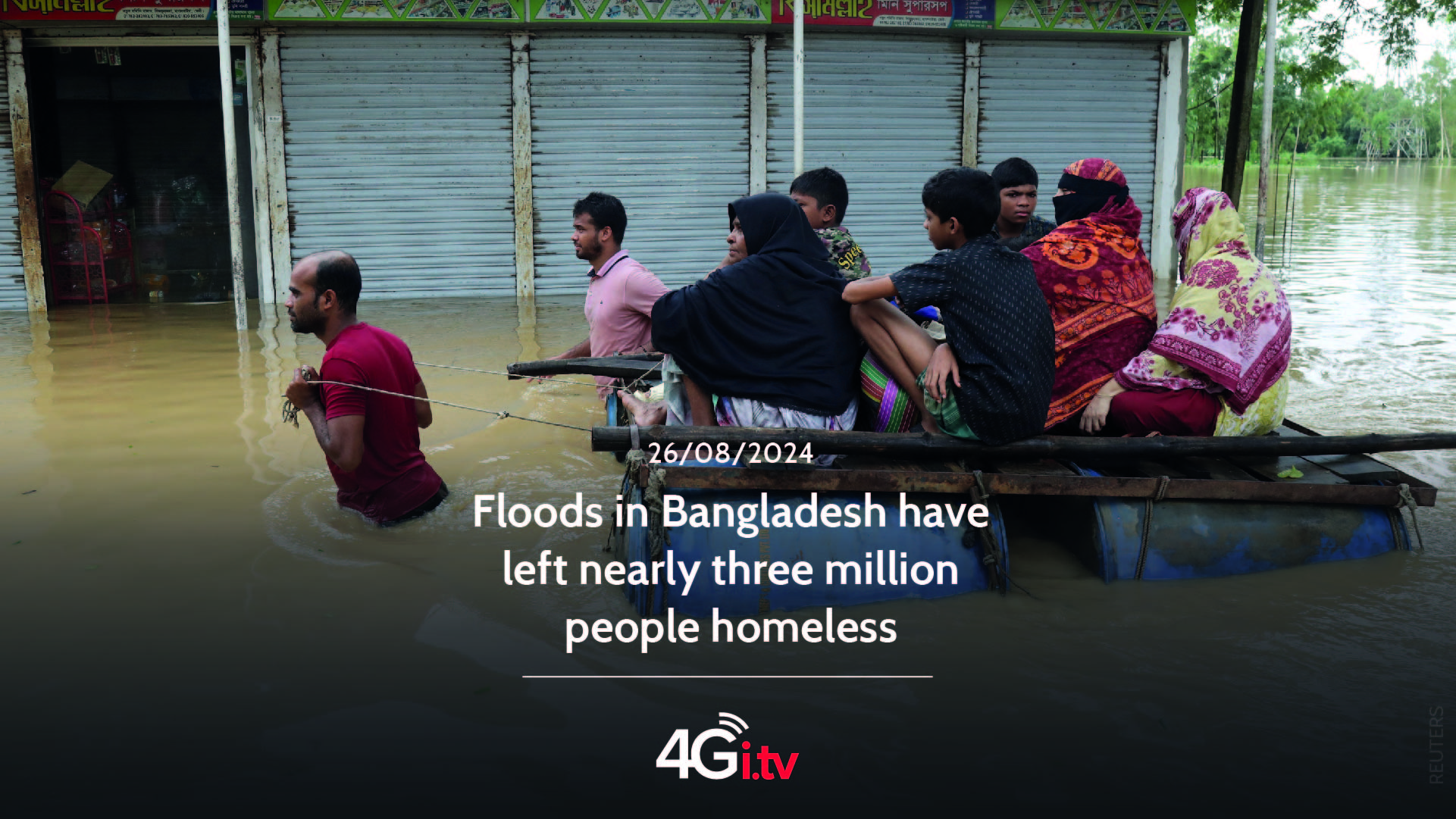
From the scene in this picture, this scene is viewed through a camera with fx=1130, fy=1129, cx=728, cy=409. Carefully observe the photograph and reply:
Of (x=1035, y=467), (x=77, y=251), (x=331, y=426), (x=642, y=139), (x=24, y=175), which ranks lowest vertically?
(x=1035, y=467)

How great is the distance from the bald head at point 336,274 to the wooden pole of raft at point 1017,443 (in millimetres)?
1254

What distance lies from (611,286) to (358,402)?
6.42 ft

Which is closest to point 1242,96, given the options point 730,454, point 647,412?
point 647,412

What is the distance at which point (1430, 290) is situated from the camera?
1203 cm

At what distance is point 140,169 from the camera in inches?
585

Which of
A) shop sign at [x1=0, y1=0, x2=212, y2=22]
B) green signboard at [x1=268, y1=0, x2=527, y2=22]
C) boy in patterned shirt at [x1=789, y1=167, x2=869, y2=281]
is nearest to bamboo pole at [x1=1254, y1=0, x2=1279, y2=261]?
boy in patterned shirt at [x1=789, y1=167, x2=869, y2=281]

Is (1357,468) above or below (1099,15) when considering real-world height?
below

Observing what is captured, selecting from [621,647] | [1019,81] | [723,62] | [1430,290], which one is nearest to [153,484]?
[621,647]

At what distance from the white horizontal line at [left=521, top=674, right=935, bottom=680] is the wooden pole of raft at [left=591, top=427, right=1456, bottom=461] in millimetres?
761

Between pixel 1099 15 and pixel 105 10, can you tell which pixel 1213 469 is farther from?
pixel 105 10

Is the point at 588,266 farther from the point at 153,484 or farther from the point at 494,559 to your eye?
the point at 494,559

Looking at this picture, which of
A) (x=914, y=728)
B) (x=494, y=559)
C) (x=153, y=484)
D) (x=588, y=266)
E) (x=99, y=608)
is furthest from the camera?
(x=588, y=266)

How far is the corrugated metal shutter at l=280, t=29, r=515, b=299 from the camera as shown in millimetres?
11328

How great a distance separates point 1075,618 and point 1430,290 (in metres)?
10.7
